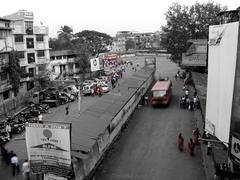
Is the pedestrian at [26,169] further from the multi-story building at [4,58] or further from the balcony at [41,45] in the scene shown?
the balcony at [41,45]

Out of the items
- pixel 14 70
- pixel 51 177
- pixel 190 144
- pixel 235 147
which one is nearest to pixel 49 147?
pixel 51 177

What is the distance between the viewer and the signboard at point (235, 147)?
32.4 feet

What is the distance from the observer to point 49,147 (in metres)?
11.2

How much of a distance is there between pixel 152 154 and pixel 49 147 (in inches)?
362

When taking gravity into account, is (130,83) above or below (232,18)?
below

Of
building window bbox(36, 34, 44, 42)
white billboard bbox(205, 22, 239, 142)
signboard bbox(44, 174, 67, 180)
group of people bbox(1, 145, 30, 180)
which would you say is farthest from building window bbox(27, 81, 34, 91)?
white billboard bbox(205, 22, 239, 142)

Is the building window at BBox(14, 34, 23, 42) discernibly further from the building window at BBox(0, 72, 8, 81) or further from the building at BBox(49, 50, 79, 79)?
the building at BBox(49, 50, 79, 79)

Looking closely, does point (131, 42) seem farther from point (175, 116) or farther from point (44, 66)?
point (175, 116)

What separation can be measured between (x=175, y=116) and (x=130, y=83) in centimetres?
792

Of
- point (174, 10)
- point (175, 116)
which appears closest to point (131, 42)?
point (174, 10)

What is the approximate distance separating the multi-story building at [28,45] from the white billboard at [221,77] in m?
31.5

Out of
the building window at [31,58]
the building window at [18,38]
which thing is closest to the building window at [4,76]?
the building window at [18,38]

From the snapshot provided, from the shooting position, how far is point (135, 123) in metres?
25.8

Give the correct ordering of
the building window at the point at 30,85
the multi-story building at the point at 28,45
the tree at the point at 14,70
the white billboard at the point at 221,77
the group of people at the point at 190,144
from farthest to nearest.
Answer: the building window at the point at 30,85 → the multi-story building at the point at 28,45 → the tree at the point at 14,70 → the group of people at the point at 190,144 → the white billboard at the point at 221,77
